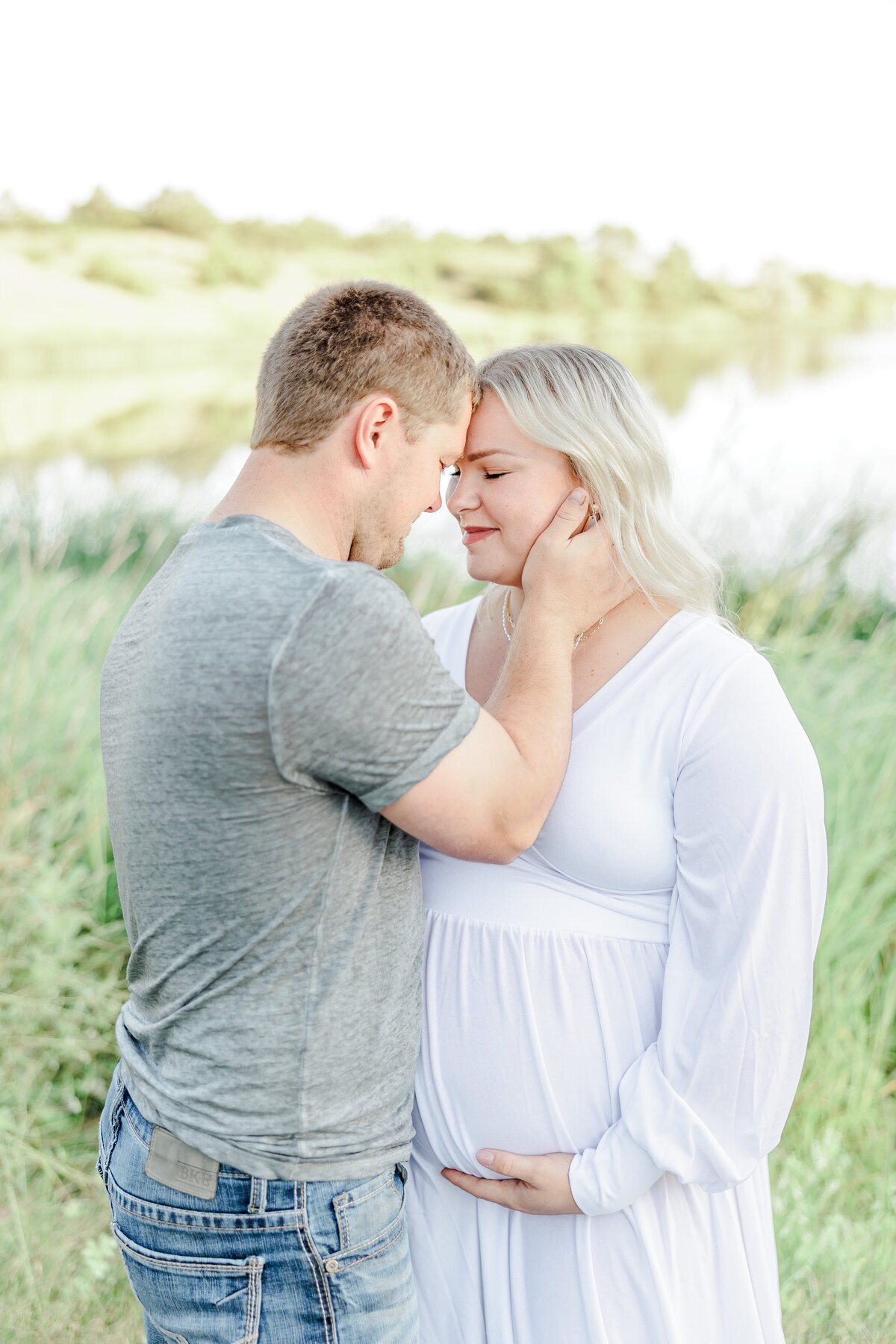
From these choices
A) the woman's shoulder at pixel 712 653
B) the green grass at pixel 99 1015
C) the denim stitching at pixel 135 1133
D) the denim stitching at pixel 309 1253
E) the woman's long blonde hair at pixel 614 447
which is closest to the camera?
the denim stitching at pixel 309 1253

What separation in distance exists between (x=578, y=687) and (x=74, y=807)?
2.65 meters

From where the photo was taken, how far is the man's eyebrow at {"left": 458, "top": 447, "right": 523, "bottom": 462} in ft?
Result: 6.89

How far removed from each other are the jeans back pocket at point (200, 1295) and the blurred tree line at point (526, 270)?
27.3 ft

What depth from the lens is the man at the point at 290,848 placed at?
1.43 m

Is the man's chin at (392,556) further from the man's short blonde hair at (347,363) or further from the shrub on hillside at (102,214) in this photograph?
the shrub on hillside at (102,214)

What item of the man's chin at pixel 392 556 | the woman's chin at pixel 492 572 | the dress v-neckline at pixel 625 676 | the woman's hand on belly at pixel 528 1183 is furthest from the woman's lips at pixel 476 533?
the woman's hand on belly at pixel 528 1183

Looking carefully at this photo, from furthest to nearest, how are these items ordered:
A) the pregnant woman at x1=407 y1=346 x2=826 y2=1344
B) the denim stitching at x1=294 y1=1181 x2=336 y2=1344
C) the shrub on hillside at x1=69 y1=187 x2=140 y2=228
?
the shrub on hillside at x1=69 y1=187 x2=140 y2=228, the pregnant woman at x1=407 y1=346 x2=826 y2=1344, the denim stitching at x1=294 y1=1181 x2=336 y2=1344

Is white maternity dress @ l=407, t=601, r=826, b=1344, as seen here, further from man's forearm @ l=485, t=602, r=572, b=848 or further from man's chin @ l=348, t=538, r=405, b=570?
man's chin @ l=348, t=538, r=405, b=570

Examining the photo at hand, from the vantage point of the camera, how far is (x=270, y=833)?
1.49 meters

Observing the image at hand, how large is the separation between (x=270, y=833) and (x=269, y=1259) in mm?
652

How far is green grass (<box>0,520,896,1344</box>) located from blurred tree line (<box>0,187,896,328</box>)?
5327 mm

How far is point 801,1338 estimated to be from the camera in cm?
280

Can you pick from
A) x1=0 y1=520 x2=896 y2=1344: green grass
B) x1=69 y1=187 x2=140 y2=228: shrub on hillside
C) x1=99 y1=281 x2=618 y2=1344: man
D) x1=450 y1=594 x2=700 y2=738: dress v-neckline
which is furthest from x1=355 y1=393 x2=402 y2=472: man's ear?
x1=69 y1=187 x2=140 y2=228: shrub on hillside

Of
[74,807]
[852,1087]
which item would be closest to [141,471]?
[74,807]
